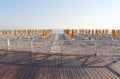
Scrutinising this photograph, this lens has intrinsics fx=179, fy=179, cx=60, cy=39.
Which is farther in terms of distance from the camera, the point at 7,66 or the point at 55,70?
the point at 7,66

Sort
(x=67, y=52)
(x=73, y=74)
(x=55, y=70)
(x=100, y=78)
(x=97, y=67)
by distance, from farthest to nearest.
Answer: (x=67, y=52)
(x=97, y=67)
(x=55, y=70)
(x=73, y=74)
(x=100, y=78)

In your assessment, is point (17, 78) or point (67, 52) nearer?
point (17, 78)

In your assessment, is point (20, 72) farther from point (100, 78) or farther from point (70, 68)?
point (100, 78)

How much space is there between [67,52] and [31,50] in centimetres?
217

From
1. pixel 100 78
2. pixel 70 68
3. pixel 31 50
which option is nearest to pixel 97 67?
pixel 70 68

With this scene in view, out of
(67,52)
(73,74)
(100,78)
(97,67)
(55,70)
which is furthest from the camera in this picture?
(67,52)

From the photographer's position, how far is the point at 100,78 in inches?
211

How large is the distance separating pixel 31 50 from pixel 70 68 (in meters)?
4.49

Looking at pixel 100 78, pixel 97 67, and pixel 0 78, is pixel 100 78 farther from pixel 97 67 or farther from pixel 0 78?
pixel 0 78

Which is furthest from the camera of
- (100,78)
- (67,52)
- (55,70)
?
(67,52)

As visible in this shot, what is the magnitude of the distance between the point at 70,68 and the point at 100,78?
1606 mm

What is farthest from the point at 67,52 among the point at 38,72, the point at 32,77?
the point at 32,77

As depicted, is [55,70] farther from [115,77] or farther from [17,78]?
[115,77]

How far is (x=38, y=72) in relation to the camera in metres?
6.12
